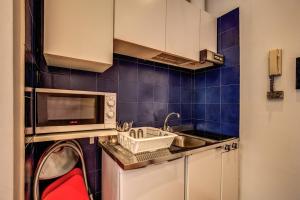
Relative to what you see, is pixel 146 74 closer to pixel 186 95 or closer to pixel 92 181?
pixel 186 95

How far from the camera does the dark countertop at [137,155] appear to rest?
86 centimetres

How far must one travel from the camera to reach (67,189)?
0.97m

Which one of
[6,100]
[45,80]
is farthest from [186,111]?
[6,100]

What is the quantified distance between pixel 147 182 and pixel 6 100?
2.66ft

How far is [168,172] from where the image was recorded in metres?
1.02

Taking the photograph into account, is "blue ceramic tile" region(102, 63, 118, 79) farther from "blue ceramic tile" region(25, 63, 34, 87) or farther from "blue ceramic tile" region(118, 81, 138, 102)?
"blue ceramic tile" region(25, 63, 34, 87)

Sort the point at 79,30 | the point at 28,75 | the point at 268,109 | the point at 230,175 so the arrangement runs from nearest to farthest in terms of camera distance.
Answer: the point at 28,75 → the point at 79,30 → the point at 268,109 → the point at 230,175

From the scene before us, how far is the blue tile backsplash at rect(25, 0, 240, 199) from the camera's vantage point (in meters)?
1.28

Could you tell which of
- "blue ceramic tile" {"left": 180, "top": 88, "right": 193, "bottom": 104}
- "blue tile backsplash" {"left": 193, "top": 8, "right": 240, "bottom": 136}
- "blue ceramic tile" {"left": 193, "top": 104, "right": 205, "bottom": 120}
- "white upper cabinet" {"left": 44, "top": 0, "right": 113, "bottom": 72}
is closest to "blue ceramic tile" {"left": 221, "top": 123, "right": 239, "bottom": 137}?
"blue tile backsplash" {"left": 193, "top": 8, "right": 240, "bottom": 136}

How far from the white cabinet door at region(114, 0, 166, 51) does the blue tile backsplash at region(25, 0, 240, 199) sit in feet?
1.17

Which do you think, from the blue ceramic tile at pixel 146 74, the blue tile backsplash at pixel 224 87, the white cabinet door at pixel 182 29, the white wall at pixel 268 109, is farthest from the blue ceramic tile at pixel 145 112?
the white wall at pixel 268 109

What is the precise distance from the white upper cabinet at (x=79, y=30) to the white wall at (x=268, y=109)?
1.35 metres

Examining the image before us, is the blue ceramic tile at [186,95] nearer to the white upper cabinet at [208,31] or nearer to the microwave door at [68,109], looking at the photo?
the white upper cabinet at [208,31]

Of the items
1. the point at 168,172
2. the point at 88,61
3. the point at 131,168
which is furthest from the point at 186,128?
the point at 88,61
